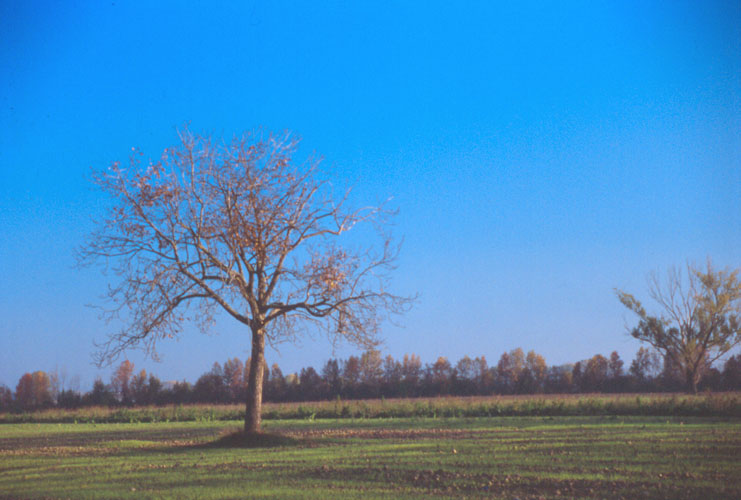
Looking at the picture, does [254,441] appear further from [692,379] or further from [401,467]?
[692,379]

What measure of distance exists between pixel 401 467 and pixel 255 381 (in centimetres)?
793

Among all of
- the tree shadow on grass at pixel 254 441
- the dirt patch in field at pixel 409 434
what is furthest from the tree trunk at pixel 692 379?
the tree shadow on grass at pixel 254 441

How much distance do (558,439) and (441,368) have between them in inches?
1488

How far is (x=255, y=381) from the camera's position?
18875mm

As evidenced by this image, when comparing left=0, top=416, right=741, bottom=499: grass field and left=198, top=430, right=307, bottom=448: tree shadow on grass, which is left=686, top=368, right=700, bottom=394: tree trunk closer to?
left=0, top=416, right=741, bottom=499: grass field

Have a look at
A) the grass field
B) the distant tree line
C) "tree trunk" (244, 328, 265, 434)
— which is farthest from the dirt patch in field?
the distant tree line

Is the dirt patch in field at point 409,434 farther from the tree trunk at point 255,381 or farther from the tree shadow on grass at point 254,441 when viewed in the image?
the tree trunk at point 255,381

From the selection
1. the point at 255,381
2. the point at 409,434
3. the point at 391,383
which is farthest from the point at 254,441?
the point at 391,383

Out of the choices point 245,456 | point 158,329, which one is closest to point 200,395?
point 158,329

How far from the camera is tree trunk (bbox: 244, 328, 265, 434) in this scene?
18594mm

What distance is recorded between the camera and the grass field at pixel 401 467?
9625 mm

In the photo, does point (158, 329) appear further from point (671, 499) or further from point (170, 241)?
point (671, 499)

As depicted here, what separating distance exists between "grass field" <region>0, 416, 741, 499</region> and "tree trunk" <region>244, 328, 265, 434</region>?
2.69 feet

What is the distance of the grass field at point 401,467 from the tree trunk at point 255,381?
0.82 m
